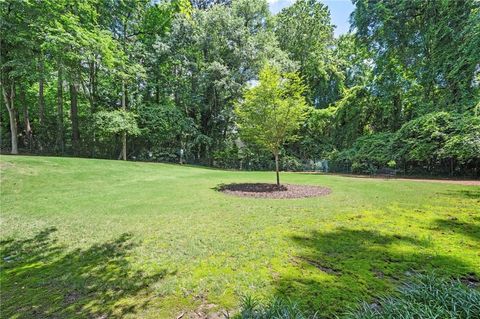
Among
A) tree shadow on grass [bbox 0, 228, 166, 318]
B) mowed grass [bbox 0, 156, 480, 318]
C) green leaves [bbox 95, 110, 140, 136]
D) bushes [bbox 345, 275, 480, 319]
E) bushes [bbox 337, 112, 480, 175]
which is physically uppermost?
green leaves [bbox 95, 110, 140, 136]

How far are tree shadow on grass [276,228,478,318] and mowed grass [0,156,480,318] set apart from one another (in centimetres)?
1

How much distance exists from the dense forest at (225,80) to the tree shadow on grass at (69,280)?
11.6 meters

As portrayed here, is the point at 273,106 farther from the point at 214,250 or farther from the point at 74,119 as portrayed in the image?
the point at 74,119

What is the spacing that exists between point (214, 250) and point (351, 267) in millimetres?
1965

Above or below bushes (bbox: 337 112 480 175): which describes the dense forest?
above

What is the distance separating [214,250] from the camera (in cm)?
402

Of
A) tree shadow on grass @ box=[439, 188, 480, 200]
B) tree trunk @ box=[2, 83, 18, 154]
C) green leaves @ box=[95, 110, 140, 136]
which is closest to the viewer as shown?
tree shadow on grass @ box=[439, 188, 480, 200]

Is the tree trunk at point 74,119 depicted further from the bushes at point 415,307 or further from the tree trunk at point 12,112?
the bushes at point 415,307

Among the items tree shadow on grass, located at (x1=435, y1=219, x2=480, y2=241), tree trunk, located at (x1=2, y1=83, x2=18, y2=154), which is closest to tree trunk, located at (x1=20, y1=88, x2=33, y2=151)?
tree trunk, located at (x1=2, y1=83, x2=18, y2=154)

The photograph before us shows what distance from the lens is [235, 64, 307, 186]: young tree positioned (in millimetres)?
9922

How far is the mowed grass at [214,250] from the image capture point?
9.23 ft

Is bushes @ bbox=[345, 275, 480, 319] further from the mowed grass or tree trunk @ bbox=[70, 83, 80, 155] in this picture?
tree trunk @ bbox=[70, 83, 80, 155]

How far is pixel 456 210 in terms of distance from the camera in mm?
6207

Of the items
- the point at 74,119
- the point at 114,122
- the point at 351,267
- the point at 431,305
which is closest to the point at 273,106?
the point at 351,267
